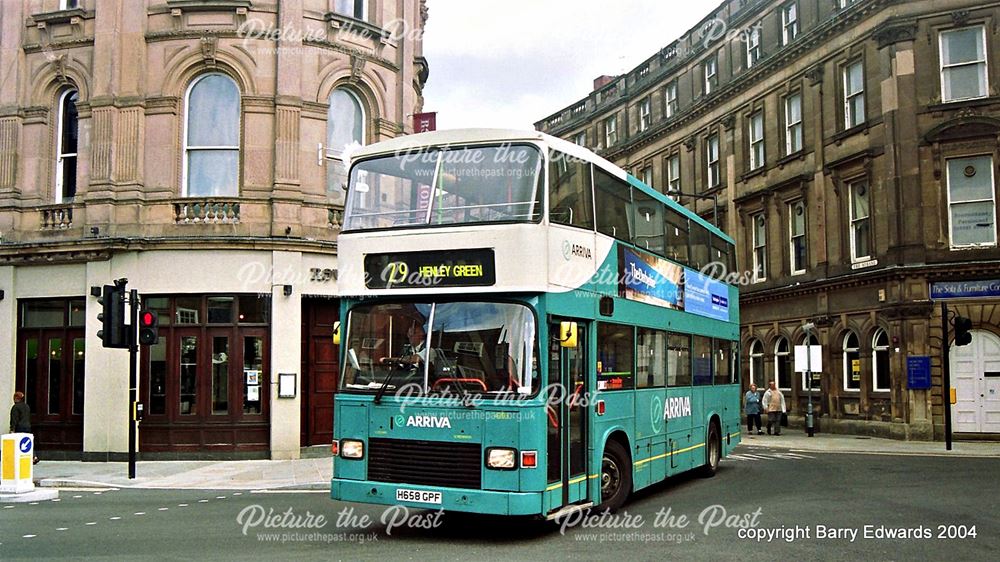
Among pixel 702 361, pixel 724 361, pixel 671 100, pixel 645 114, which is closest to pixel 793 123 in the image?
pixel 671 100

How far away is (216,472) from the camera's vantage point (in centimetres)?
1822

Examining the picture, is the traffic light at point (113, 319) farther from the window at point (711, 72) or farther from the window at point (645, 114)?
the window at point (645, 114)

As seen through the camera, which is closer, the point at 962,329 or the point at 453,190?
the point at 453,190

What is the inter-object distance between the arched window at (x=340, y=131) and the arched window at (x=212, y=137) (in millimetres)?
2137

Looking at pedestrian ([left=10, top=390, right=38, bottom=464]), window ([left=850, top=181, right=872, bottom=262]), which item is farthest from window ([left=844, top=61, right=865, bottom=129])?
pedestrian ([left=10, top=390, right=38, bottom=464])

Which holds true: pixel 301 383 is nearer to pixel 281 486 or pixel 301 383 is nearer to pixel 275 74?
pixel 281 486

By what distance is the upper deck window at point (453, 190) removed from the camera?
1086 centimetres

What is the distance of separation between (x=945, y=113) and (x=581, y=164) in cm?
2026

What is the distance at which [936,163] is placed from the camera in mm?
27766

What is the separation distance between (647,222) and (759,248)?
80.2 feet

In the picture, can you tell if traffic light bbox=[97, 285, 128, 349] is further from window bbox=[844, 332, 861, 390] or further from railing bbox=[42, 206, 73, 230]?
window bbox=[844, 332, 861, 390]

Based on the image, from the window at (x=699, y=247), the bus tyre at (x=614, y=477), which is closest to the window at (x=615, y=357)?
the bus tyre at (x=614, y=477)

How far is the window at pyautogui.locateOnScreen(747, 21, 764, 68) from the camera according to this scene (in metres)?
37.2

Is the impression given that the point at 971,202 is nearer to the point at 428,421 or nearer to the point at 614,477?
the point at 614,477
